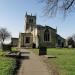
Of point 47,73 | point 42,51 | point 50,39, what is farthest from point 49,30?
point 47,73

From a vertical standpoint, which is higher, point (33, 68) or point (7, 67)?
point (7, 67)

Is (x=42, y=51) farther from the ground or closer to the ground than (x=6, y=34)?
closer to the ground

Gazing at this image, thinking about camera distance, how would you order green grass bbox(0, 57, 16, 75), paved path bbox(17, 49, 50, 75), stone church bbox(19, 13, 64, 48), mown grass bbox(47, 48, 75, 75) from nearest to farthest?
green grass bbox(0, 57, 16, 75) → paved path bbox(17, 49, 50, 75) → mown grass bbox(47, 48, 75, 75) → stone church bbox(19, 13, 64, 48)

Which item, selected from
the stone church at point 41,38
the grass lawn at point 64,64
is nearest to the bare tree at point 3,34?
the stone church at point 41,38

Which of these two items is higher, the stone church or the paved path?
the stone church

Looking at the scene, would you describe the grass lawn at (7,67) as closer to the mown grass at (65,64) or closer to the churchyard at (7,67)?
the churchyard at (7,67)

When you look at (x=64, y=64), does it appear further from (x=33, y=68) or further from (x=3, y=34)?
(x=3, y=34)

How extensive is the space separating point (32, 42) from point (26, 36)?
402cm

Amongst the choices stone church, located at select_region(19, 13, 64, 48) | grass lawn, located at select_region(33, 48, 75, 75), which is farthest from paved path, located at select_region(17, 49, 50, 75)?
stone church, located at select_region(19, 13, 64, 48)

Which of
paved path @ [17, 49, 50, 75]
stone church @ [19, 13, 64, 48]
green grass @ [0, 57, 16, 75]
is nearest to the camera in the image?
green grass @ [0, 57, 16, 75]

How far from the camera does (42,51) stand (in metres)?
31.4

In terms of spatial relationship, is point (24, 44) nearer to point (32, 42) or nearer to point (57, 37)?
point (32, 42)

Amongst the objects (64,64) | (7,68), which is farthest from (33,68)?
(64,64)

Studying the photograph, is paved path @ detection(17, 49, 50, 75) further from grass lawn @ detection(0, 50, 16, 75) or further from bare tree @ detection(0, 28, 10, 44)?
bare tree @ detection(0, 28, 10, 44)
